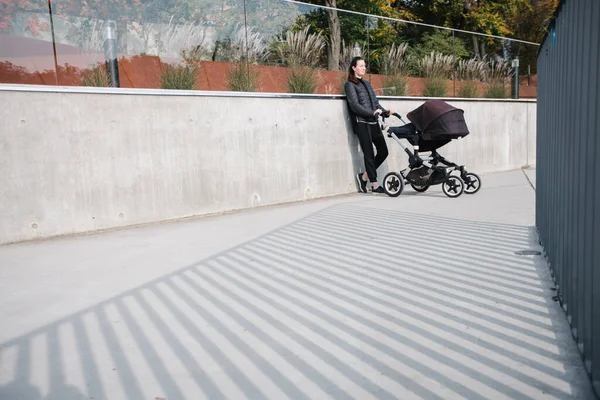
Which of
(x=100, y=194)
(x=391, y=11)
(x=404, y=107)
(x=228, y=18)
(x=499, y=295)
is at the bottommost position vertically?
(x=499, y=295)

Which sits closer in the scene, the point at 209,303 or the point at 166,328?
the point at 166,328

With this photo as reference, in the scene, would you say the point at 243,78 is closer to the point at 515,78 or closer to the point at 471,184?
the point at 471,184

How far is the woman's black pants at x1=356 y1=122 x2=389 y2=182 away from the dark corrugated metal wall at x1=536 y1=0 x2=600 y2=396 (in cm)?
547

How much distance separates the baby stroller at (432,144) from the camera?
8539mm

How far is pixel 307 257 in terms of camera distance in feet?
17.3

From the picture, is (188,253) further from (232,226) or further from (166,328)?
(166,328)

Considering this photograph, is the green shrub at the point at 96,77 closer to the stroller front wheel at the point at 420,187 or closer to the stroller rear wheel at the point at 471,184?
the stroller front wheel at the point at 420,187

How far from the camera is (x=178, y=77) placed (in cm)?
813

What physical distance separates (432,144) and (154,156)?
4022mm

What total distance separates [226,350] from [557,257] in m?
2.18

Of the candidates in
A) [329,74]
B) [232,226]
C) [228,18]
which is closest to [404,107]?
[329,74]

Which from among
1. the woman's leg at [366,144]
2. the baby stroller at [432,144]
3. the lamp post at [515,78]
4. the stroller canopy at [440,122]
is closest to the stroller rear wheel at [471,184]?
the baby stroller at [432,144]

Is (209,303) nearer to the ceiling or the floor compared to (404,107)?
nearer to the floor

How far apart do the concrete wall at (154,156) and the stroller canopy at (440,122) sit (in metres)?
1.81
